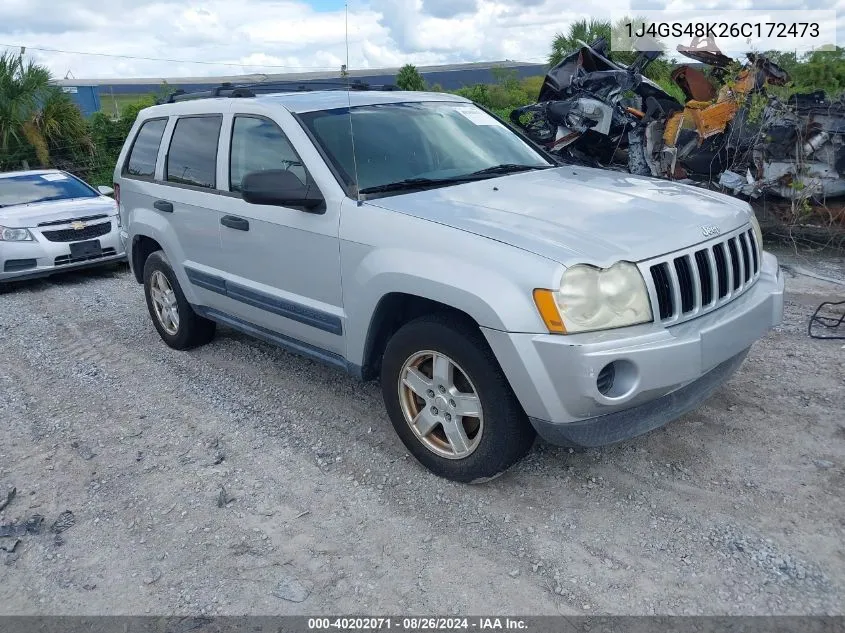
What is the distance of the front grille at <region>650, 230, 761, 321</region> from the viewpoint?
10.1 ft

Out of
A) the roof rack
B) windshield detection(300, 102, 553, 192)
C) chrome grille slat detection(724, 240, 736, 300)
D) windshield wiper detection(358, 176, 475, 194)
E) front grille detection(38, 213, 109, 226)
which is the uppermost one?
the roof rack

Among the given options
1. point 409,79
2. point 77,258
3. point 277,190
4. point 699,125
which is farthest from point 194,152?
point 409,79

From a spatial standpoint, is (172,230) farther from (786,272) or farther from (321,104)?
(786,272)

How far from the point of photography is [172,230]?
5.19 metres

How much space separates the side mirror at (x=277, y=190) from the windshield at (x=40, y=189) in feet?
21.9

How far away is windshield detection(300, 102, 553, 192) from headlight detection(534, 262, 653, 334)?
4.37 feet

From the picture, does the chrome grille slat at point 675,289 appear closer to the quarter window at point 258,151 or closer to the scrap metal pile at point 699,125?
the quarter window at point 258,151

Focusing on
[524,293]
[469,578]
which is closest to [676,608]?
[469,578]

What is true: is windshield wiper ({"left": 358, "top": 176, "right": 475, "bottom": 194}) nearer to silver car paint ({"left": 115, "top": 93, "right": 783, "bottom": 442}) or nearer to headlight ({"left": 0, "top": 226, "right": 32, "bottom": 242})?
silver car paint ({"left": 115, "top": 93, "right": 783, "bottom": 442})

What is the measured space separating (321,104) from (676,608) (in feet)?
10.4

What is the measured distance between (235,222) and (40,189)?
6.34 metres

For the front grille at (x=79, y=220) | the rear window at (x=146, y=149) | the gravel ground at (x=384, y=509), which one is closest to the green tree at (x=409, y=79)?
the front grille at (x=79, y=220)

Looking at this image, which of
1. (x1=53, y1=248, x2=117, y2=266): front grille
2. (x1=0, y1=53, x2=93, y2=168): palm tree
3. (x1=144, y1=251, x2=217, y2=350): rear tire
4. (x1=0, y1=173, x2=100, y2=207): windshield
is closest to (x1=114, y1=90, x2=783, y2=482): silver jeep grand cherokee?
(x1=144, y1=251, x2=217, y2=350): rear tire

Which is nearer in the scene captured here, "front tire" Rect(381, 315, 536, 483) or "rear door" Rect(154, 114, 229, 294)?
"front tire" Rect(381, 315, 536, 483)
